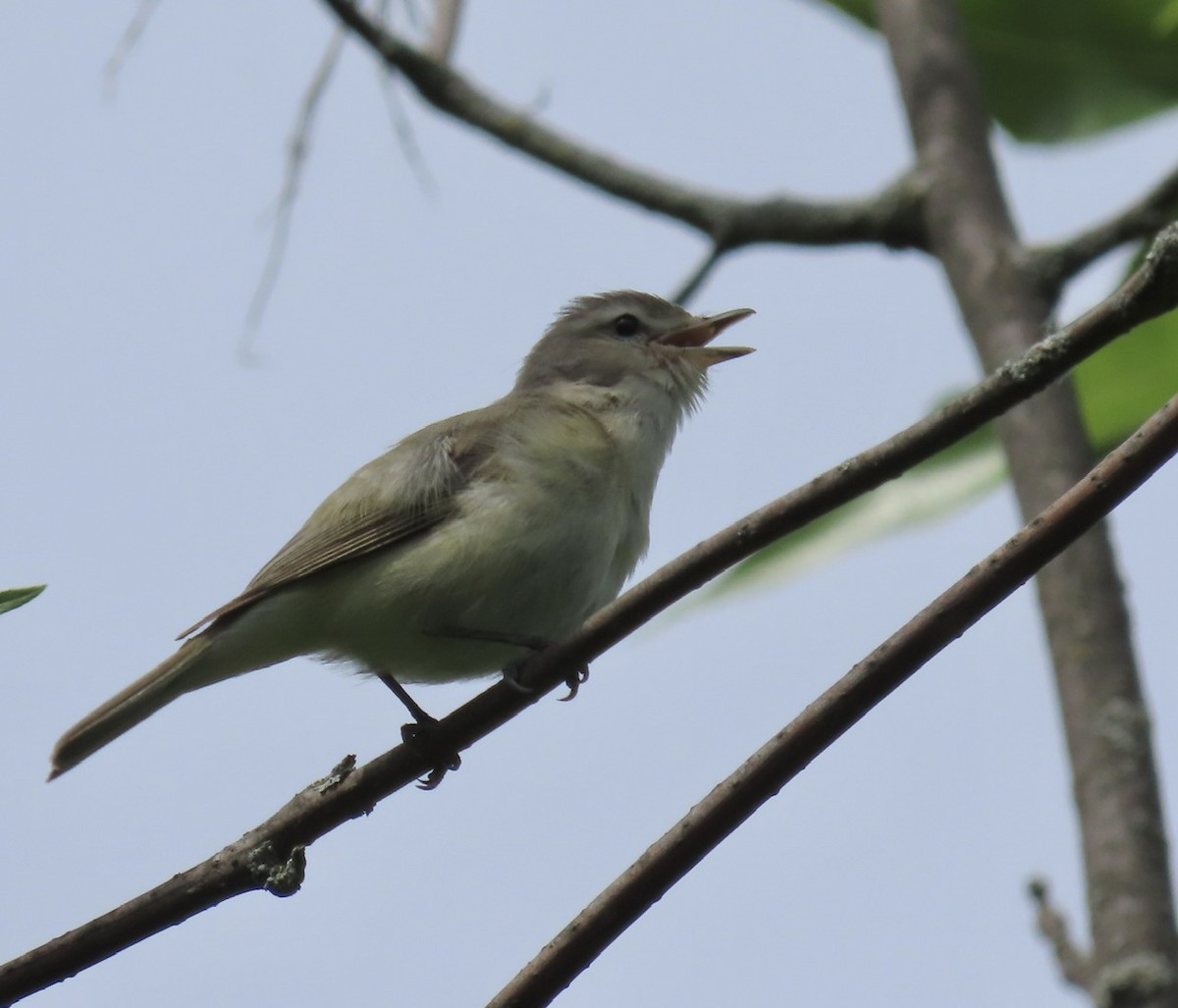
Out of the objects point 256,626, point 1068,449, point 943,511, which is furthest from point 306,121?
point 1068,449

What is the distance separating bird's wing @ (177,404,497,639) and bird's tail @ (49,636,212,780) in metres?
0.16

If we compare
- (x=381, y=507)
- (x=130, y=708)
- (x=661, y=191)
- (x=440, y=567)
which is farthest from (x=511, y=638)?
(x=661, y=191)

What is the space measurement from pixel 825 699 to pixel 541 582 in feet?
6.98

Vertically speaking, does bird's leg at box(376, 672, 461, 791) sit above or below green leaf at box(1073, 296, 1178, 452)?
below

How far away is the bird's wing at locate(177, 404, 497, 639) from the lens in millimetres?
4449

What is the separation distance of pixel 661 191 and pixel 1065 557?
6.67 feet

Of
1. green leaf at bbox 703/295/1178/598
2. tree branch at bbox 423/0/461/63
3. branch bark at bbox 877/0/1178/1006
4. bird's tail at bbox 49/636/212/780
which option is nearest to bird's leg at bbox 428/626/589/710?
bird's tail at bbox 49/636/212/780

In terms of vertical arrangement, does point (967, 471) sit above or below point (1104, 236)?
below

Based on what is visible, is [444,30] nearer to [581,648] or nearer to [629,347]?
[629,347]

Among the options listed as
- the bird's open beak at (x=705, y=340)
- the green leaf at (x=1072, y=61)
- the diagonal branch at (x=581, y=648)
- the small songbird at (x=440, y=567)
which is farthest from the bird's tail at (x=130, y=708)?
the green leaf at (x=1072, y=61)

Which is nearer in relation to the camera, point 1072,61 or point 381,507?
point 381,507

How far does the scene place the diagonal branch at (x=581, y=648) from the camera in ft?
8.11

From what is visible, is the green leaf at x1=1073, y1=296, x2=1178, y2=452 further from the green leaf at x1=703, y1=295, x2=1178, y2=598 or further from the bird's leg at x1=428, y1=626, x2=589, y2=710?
the bird's leg at x1=428, y1=626, x2=589, y2=710

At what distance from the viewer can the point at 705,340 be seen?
5.82 m
